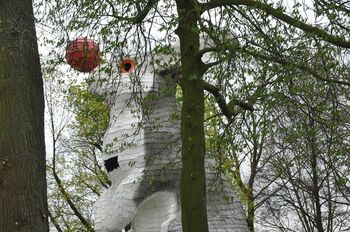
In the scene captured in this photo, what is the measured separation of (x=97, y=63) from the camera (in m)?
8.33

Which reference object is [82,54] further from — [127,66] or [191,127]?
[191,127]

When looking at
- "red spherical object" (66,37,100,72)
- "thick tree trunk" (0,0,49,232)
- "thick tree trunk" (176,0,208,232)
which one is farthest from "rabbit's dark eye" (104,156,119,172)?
"thick tree trunk" (0,0,49,232)

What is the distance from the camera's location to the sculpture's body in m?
8.27

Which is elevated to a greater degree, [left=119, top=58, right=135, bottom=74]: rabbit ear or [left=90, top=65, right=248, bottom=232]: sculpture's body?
[left=119, top=58, right=135, bottom=74]: rabbit ear

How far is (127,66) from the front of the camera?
8.90 metres

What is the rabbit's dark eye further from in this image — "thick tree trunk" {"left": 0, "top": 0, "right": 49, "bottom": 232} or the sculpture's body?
"thick tree trunk" {"left": 0, "top": 0, "right": 49, "bottom": 232}

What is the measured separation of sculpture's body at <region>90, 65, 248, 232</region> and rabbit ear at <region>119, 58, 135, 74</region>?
6.0 inches

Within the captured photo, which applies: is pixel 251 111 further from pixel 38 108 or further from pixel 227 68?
pixel 38 108

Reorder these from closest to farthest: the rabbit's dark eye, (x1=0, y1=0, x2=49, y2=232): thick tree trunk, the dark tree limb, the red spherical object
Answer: (x1=0, y1=0, x2=49, y2=232): thick tree trunk, the dark tree limb, the red spherical object, the rabbit's dark eye

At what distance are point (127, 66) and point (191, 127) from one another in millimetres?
1734

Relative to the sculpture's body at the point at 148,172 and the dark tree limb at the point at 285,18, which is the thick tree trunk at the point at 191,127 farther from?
the sculpture's body at the point at 148,172

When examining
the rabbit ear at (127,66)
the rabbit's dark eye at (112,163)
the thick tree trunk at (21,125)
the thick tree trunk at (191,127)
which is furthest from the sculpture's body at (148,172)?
the thick tree trunk at (21,125)

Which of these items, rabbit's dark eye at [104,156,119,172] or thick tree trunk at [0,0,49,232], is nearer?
thick tree trunk at [0,0,49,232]

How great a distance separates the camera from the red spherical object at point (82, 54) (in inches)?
313
